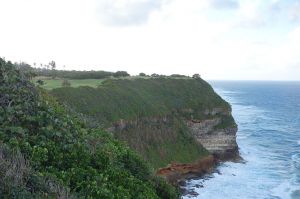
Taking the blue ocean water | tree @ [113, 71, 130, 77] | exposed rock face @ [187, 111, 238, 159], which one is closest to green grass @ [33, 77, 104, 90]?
tree @ [113, 71, 130, 77]

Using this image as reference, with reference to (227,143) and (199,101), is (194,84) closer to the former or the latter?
(199,101)

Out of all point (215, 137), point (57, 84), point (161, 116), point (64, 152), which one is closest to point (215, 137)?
point (215, 137)

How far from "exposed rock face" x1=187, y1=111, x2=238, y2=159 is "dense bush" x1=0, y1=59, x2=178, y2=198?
31502mm

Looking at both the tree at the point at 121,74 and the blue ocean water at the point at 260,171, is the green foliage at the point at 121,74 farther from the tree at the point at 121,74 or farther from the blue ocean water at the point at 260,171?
the blue ocean water at the point at 260,171

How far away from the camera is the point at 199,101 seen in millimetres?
55656

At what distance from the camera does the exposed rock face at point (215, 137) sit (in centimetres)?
4912

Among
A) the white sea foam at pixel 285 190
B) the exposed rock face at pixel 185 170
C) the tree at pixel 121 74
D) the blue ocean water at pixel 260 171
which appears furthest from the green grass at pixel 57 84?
the white sea foam at pixel 285 190

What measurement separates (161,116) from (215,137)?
753cm

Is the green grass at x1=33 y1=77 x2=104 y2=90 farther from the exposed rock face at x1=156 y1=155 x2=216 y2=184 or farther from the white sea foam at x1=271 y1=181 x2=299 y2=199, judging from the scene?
the white sea foam at x1=271 y1=181 x2=299 y2=199

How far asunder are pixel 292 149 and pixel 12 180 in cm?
5077

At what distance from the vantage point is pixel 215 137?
50.6 meters

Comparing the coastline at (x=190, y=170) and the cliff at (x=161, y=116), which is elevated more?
the cliff at (x=161, y=116)

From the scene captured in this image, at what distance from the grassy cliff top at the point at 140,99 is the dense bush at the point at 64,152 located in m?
13.6

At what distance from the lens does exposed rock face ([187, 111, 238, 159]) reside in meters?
Answer: 49.1
